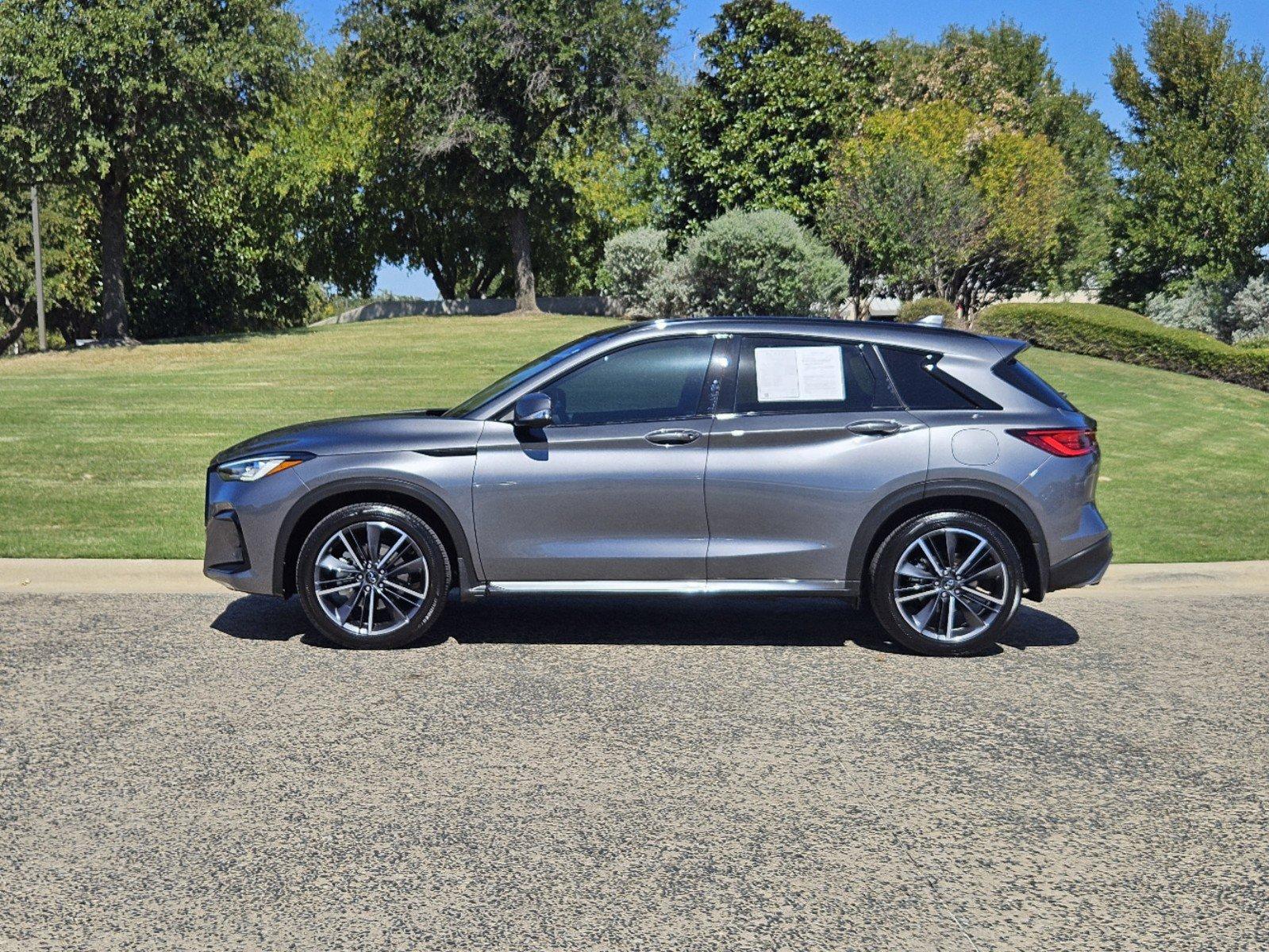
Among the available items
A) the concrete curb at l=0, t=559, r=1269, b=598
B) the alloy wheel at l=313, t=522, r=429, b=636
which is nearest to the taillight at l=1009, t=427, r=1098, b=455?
the concrete curb at l=0, t=559, r=1269, b=598

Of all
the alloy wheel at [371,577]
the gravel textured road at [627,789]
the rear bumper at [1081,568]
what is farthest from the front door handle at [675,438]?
the rear bumper at [1081,568]

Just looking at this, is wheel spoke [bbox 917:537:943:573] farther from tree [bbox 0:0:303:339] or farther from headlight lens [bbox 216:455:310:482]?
tree [bbox 0:0:303:339]

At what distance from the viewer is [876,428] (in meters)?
6.88

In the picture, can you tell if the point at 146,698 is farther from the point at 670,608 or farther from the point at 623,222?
the point at 623,222

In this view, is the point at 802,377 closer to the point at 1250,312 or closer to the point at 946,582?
the point at 946,582

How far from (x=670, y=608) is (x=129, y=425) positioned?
11696 millimetres

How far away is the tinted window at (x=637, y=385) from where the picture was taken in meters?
6.98

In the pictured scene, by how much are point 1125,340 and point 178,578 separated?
2812 cm

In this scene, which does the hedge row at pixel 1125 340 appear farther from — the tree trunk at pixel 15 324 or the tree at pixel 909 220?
the tree trunk at pixel 15 324

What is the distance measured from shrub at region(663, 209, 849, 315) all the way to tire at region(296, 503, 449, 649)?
88.9 ft

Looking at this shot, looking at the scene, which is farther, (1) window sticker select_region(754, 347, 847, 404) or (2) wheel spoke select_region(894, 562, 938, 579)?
(1) window sticker select_region(754, 347, 847, 404)

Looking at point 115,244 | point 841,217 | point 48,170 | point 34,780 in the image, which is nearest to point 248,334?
point 115,244

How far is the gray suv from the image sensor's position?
682 centimetres

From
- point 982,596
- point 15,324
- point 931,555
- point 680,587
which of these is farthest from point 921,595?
point 15,324
